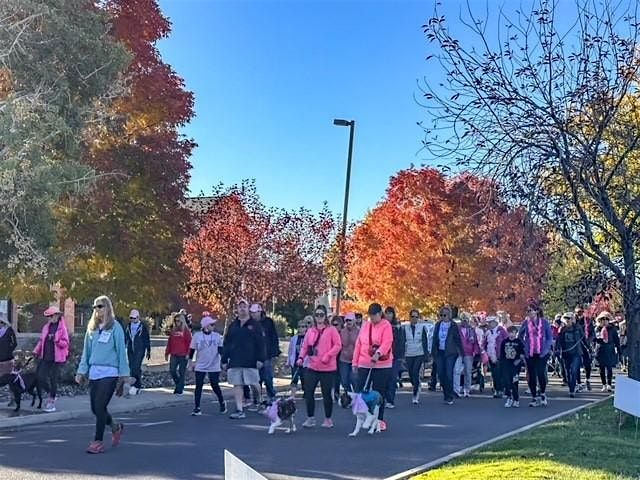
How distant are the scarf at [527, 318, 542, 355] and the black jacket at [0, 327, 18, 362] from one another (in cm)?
928

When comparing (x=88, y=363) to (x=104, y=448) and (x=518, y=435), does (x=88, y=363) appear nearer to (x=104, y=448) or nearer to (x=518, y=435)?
(x=104, y=448)

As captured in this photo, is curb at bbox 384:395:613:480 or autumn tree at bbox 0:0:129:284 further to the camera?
autumn tree at bbox 0:0:129:284

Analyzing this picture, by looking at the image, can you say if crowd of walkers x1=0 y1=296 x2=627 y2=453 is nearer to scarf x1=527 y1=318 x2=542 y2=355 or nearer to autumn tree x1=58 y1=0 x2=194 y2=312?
scarf x1=527 y1=318 x2=542 y2=355

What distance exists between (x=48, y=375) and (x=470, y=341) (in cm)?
912

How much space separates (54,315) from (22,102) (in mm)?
4126

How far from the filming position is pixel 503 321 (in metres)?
19.8

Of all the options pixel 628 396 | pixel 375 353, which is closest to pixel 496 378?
pixel 375 353

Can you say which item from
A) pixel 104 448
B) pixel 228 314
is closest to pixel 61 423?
pixel 104 448

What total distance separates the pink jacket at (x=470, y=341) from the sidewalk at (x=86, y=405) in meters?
4.36

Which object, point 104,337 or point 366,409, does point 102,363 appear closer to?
point 104,337

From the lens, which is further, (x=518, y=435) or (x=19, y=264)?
(x=19, y=264)

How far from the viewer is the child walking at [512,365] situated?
16.1 meters

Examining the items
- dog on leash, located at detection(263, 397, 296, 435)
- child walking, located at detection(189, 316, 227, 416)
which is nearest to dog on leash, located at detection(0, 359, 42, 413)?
child walking, located at detection(189, 316, 227, 416)

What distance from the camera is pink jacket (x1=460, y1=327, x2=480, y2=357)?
60.4ft
